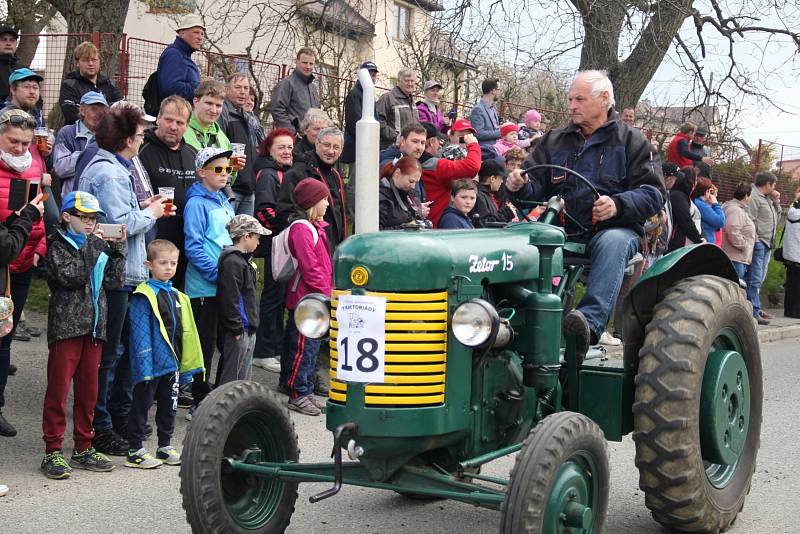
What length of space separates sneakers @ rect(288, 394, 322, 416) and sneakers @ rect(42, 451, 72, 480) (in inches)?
82.6

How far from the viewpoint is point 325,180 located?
329 inches

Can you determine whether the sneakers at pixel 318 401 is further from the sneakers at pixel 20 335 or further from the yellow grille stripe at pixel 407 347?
the yellow grille stripe at pixel 407 347

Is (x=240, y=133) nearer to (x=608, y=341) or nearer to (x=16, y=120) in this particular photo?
(x=16, y=120)

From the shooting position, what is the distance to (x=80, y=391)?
5.91 metres

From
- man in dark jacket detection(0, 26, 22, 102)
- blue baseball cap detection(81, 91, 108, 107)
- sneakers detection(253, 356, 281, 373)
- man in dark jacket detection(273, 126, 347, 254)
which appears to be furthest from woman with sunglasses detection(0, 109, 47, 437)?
man in dark jacket detection(0, 26, 22, 102)

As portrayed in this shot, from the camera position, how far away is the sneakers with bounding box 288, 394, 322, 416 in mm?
7535

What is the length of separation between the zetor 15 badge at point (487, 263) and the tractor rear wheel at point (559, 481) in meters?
0.71

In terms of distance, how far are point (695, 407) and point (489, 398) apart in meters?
1.03

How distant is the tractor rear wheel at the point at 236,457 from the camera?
4.08 meters

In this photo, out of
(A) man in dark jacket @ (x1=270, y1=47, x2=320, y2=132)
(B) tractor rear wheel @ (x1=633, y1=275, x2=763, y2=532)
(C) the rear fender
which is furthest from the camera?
(A) man in dark jacket @ (x1=270, y1=47, x2=320, y2=132)

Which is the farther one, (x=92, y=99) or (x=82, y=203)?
(x=92, y=99)

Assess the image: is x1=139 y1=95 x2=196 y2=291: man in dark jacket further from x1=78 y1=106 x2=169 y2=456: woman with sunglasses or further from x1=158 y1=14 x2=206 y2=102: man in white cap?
x1=158 y1=14 x2=206 y2=102: man in white cap

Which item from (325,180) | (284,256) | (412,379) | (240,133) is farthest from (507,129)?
(412,379)

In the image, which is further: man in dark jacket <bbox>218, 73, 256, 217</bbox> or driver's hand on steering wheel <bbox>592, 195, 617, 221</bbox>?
man in dark jacket <bbox>218, 73, 256, 217</bbox>
